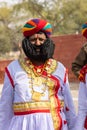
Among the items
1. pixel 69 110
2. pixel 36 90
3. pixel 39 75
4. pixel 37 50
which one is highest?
pixel 37 50

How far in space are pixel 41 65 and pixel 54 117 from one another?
547 millimetres

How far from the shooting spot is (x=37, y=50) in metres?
4.73

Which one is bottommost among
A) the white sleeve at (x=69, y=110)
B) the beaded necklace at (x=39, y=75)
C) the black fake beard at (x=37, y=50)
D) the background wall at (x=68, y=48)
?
the background wall at (x=68, y=48)

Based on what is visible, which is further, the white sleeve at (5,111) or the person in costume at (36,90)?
the white sleeve at (5,111)

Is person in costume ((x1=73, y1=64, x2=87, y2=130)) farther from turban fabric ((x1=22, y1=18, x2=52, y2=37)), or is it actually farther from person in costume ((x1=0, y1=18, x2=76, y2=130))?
turban fabric ((x1=22, y1=18, x2=52, y2=37))

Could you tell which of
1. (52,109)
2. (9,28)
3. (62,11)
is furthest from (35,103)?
(9,28)

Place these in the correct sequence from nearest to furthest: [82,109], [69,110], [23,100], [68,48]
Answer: [23,100]
[82,109]
[69,110]
[68,48]

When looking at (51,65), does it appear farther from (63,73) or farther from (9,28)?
(9,28)

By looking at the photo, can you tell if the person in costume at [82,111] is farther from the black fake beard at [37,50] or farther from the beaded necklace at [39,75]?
the black fake beard at [37,50]

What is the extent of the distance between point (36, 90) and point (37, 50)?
0.40 metres

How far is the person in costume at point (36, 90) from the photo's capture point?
184 inches

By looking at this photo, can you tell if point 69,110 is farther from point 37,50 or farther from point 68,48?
point 68,48

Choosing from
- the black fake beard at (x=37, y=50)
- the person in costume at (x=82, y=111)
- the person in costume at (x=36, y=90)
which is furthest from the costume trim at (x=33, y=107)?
the black fake beard at (x=37, y=50)

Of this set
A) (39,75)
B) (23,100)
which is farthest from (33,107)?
(39,75)
